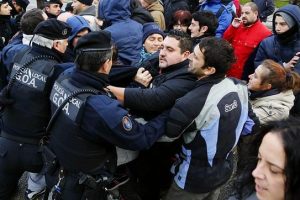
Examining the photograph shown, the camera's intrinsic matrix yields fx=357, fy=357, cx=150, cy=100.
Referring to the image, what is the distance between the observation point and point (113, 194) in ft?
9.70

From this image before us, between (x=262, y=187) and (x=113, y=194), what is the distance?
157cm

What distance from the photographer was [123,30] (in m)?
3.77

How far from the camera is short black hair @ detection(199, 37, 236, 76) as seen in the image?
2.64m

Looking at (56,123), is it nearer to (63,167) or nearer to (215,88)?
(63,167)

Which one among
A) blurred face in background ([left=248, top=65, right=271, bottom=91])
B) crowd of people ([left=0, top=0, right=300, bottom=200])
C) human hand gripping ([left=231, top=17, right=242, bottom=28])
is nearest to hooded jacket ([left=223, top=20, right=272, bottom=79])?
human hand gripping ([left=231, top=17, right=242, bottom=28])

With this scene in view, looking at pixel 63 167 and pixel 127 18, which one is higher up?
pixel 127 18

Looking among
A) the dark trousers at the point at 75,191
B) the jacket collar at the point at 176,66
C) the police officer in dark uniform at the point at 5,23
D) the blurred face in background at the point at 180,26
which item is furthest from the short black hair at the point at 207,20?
the police officer in dark uniform at the point at 5,23

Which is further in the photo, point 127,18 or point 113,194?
point 127,18

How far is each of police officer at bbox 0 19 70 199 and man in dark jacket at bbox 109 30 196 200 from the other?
0.83 metres

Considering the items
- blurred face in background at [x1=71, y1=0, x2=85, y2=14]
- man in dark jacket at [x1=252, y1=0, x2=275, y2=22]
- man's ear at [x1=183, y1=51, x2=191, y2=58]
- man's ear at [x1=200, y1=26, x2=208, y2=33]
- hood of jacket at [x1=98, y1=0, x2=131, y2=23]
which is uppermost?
man's ear at [x1=183, y1=51, x2=191, y2=58]

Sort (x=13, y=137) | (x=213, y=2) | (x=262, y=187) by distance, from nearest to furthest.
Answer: (x=262, y=187) < (x=13, y=137) < (x=213, y=2)

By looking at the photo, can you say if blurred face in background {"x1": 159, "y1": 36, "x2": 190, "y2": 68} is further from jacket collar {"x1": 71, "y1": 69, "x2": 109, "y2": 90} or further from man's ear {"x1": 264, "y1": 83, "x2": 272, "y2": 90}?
man's ear {"x1": 264, "y1": 83, "x2": 272, "y2": 90}

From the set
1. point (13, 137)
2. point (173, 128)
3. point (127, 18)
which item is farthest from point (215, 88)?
point (13, 137)

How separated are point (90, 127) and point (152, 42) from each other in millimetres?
1802
